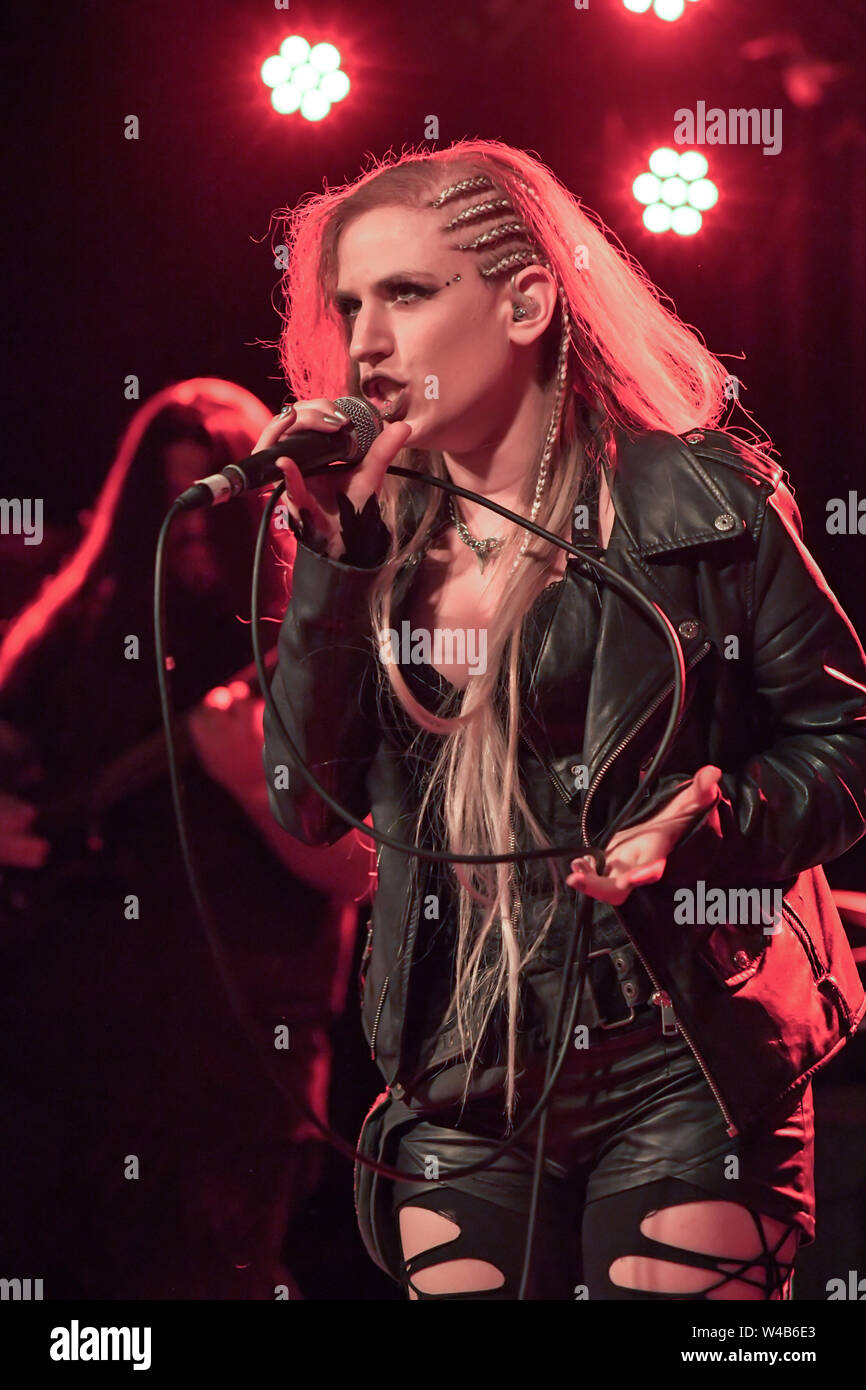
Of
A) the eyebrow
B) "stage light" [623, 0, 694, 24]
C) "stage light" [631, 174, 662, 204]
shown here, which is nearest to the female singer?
the eyebrow

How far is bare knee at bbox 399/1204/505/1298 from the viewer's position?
141 cm

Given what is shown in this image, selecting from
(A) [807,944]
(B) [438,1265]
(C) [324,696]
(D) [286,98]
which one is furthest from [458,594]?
(D) [286,98]

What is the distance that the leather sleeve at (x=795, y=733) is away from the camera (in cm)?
135

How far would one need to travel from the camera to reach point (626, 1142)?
4.52 feet

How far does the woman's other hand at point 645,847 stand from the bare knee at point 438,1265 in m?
0.45

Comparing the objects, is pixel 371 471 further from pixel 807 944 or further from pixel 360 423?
pixel 807 944

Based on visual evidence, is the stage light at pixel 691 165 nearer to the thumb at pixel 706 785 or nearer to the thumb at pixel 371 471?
the thumb at pixel 371 471

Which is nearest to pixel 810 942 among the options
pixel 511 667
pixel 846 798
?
pixel 846 798

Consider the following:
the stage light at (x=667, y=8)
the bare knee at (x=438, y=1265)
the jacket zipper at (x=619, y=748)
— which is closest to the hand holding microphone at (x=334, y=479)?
the jacket zipper at (x=619, y=748)

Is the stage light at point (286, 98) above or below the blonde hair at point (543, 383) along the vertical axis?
above

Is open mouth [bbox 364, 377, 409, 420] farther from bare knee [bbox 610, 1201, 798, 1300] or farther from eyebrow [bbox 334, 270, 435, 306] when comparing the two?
bare knee [bbox 610, 1201, 798, 1300]

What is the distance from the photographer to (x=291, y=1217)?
227 cm

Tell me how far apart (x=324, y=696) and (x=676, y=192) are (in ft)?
3.73
